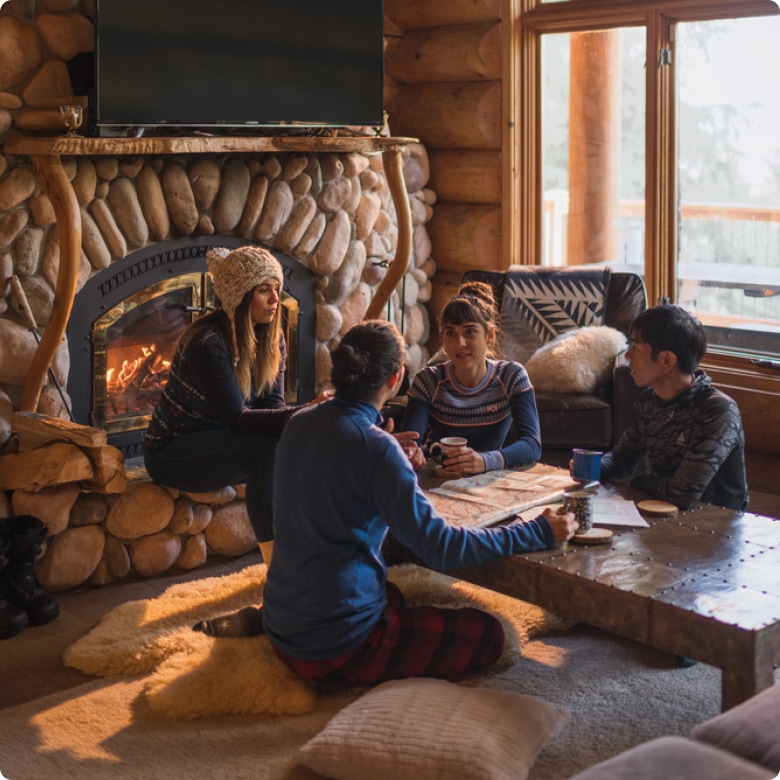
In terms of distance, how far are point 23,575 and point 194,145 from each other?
162cm

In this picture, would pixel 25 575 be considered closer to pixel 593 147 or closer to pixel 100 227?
pixel 100 227

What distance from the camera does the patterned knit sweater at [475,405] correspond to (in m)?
3.77

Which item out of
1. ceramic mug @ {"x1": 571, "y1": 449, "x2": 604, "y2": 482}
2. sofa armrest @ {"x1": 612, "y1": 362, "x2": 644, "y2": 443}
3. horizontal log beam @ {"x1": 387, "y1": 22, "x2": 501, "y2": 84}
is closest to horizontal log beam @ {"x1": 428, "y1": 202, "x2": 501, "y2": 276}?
horizontal log beam @ {"x1": 387, "y1": 22, "x2": 501, "y2": 84}

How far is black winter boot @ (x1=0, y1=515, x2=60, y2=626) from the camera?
3646mm

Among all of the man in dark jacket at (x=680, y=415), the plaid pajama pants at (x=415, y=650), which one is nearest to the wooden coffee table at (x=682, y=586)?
the plaid pajama pants at (x=415, y=650)

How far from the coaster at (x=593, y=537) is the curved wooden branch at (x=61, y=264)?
1.95 m

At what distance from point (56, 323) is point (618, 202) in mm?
2828

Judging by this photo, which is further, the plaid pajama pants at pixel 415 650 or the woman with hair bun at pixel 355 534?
the plaid pajama pants at pixel 415 650

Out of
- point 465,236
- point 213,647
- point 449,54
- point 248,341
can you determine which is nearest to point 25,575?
point 213,647

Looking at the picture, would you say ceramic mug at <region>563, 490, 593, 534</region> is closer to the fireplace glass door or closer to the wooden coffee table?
the wooden coffee table

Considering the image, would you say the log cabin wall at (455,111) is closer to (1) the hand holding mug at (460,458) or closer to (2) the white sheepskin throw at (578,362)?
(2) the white sheepskin throw at (578,362)

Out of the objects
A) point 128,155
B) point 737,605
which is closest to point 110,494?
point 128,155

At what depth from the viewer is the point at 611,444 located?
15.3 feet

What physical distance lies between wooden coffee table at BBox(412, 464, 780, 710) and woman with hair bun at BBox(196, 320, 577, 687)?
4.3 inches
